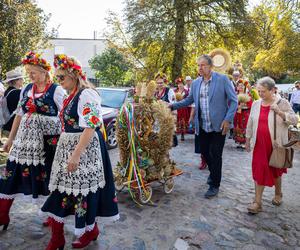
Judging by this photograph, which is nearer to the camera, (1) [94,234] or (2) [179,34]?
(1) [94,234]

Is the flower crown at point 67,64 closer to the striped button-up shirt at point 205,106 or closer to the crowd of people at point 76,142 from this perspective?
the crowd of people at point 76,142

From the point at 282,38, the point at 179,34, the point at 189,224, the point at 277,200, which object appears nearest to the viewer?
the point at 189,224

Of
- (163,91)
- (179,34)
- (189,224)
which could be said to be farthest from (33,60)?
(179,34)

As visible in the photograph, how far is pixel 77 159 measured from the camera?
10.2 ft

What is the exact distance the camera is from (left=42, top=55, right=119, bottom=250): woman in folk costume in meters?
3.15

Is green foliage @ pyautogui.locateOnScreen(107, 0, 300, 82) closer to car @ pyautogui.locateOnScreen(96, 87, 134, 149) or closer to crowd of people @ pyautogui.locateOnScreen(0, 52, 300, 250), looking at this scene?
car @ pyautogui.locateOnScreen(96, 87, 134, 149)

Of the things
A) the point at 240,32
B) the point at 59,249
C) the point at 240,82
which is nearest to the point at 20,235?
the point at 59,249

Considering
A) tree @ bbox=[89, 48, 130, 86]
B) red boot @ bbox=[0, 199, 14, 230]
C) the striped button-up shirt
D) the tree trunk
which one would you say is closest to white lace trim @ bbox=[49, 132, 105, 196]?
red boot @ bbox=[0, 199, 14, 230]

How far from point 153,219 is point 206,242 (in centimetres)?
85

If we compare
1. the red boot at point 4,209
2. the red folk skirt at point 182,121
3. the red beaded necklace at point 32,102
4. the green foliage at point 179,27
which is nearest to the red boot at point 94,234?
the red boot at point 4,209

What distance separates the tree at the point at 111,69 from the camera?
30250mm

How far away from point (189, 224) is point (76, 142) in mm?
1986

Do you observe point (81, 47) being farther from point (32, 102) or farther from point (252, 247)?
point (252, 247)

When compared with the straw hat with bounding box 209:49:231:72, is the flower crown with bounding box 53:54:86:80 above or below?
below
